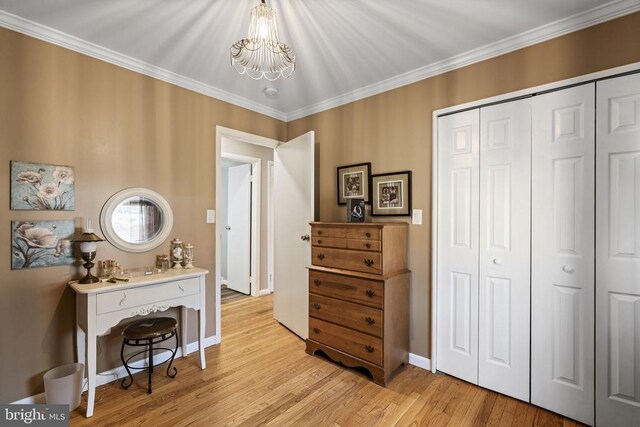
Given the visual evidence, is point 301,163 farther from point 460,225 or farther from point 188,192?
point 460,225

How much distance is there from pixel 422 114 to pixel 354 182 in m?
0.85

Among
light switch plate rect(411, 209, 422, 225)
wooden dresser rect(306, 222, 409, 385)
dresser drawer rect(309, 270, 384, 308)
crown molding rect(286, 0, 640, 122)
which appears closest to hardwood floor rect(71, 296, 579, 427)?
wooden dresser rect(306, 222, 409, 385)

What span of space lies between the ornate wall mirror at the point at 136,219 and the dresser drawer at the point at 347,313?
1.43 metres

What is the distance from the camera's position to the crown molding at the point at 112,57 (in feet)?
6.01

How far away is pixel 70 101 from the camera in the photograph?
6.70ft

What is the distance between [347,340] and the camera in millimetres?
2363

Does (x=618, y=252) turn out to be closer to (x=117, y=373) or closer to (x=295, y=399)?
(x=295, y=399)

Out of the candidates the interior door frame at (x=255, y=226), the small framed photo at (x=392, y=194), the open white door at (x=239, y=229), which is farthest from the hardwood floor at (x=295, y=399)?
the open white door at (x=239, y=229)

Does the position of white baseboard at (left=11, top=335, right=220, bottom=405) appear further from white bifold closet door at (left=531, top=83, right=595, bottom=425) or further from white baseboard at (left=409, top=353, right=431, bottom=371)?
white bifold closet door at (left=531, top=83, right=595, bottom=425)

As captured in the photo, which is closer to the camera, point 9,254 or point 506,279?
point 9,254

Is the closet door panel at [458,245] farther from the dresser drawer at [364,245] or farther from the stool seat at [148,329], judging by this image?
the stool seat at [148,329]

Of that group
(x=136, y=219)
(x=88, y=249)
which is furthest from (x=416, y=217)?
(x=88, y=249)

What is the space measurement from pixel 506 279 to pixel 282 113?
9.17 ft

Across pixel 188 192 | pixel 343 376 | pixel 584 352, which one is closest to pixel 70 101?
pixel 188 192
